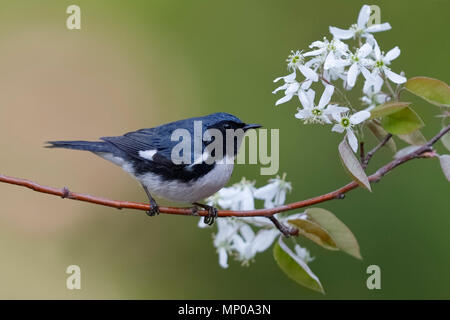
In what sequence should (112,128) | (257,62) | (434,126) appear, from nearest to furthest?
(434,126)
(257,62)
(112,128)

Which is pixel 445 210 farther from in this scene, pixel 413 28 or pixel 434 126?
pixel 413 28

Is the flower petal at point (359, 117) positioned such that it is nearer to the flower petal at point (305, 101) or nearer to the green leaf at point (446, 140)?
the flower petal at point (305, 101)

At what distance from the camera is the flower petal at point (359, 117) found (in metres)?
1.76

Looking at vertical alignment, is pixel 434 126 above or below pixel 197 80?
below

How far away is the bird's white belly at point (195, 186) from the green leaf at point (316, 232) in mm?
572

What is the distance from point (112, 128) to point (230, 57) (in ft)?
4.20

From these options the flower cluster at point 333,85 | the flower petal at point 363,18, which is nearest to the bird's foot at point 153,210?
the flower cluster at point 333,85

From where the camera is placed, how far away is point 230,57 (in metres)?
4.36

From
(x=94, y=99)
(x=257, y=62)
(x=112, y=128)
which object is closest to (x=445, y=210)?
(x=257, y=62)

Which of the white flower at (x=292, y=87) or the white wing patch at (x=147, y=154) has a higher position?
the white wing patch at (x=147, y=154)

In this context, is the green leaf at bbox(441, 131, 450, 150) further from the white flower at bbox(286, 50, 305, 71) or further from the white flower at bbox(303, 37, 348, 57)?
the white flower at bbox(286, 50, 305, 71)

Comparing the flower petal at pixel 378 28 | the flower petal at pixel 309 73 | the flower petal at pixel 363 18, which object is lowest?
the flower petal at pixel 309 73

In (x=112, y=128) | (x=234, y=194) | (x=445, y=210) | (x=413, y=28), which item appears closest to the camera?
(x=234, y=194)

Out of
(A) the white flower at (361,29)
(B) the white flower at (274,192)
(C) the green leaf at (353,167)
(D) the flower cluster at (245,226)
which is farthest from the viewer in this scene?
(B) the white flower at (274,192)
